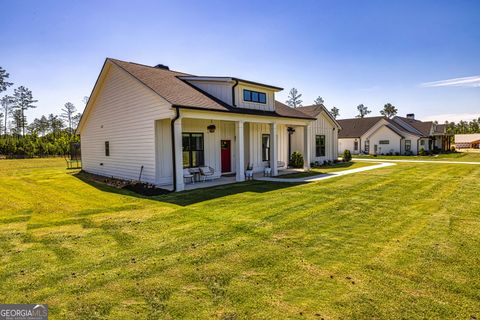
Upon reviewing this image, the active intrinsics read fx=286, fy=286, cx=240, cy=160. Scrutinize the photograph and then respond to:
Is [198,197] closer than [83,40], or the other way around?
[198,197]

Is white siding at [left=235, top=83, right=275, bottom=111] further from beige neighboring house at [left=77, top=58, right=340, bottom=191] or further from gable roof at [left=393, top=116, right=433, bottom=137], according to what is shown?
gable roof at [left=393, top=116, right=433, bottom=137]

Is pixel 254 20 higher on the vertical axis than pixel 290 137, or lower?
higher

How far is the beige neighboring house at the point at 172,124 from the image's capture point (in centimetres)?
1210

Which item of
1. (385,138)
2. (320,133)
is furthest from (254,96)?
(385,138)

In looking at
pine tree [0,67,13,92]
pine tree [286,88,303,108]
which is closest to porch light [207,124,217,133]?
pine tree [0,67,13,92]

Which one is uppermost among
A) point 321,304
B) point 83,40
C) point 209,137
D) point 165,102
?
point 83,40

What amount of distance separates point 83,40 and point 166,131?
20.8 ft

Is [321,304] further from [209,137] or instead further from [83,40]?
[83,40]

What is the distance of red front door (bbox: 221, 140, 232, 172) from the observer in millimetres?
15897

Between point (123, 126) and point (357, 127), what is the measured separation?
36106mm

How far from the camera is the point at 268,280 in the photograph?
4.12 metres

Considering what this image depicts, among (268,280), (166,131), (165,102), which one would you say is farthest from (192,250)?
(166,131)

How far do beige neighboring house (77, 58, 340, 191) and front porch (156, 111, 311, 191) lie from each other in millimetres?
39

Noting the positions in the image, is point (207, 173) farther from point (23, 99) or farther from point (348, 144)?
point (23, 99)
